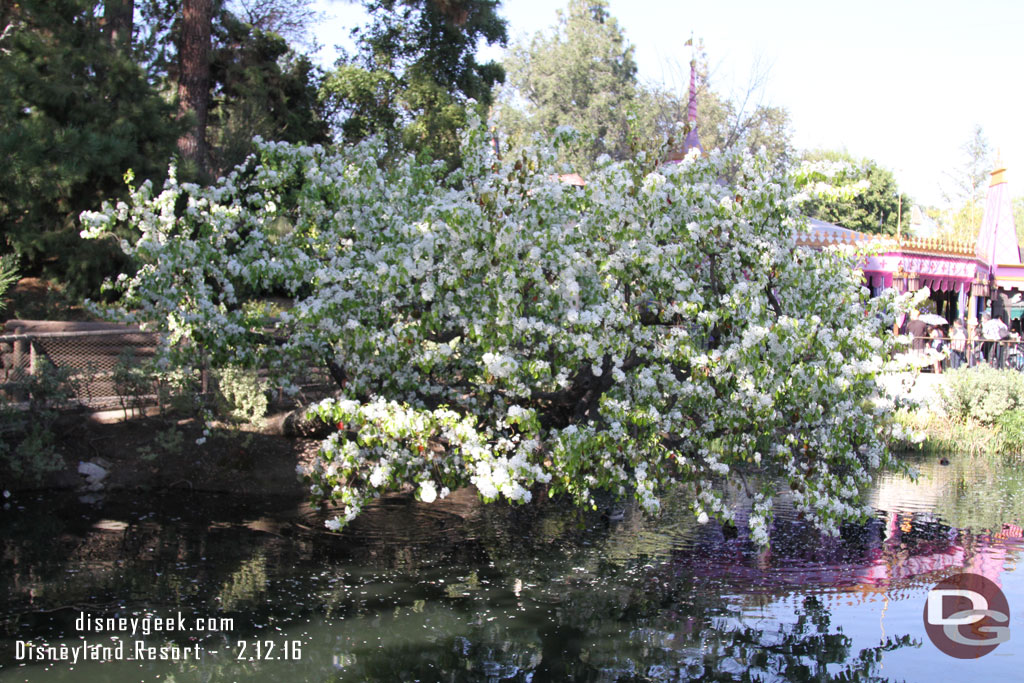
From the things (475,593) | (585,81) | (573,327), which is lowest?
(475,593)

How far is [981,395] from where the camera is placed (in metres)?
15.1

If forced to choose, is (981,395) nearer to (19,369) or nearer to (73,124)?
(19,369)

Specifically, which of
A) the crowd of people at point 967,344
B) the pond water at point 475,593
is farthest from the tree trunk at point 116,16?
the crowd of people at point 967,344

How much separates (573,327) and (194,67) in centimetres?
1254

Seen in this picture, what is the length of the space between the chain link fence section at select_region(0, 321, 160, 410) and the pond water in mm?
1733

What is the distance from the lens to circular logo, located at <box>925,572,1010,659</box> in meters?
6.87

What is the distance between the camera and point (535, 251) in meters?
7.41

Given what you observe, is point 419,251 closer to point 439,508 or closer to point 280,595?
point 280,595

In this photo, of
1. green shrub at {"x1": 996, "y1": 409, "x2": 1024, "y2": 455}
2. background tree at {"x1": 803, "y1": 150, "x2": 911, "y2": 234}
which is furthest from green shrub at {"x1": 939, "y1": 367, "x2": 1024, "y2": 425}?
background tree at {"x1": 803, "y1": 150, "x2": 911, "y2": 234}

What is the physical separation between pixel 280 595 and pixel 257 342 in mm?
2898

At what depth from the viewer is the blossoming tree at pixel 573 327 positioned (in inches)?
285

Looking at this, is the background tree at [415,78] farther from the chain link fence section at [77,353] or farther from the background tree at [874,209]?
the background tree at [874,209]

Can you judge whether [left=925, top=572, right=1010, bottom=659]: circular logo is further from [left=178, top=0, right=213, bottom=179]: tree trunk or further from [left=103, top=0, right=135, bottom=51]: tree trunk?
[left=103, top=0, right=135, bottom=51]: tree trunk

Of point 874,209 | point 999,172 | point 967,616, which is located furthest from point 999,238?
point 874,209
